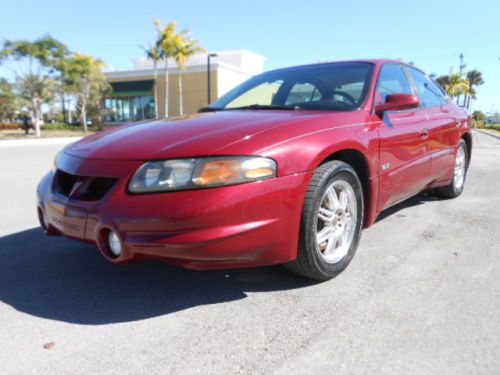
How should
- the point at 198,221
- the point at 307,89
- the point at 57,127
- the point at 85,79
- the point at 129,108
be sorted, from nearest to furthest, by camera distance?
the point at 198,221, the point at 307,89, the point at 85,79, the point at 57,127, the point at 129,108

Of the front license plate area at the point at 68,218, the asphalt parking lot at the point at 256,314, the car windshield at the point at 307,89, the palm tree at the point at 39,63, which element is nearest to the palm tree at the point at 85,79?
the palm tree at the point at 39,63

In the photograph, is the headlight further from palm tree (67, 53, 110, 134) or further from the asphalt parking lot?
palm tree (67, 53, 110, 134)

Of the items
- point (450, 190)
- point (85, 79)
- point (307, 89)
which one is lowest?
point (450, 190)

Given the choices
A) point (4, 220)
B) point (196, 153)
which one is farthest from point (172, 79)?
point (196, 153)

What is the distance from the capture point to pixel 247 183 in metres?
2.03

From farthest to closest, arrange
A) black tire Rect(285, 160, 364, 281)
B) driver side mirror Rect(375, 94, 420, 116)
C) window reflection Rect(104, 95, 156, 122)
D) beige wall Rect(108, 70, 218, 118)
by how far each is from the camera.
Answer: window reflection Rect(104, 95, 156, 122) → beige wall Rect(108, 70, 218, 118) → driver side mirror Rect(375, 94, 420, 116) → black tire Rect(285, 160, 364, 281)

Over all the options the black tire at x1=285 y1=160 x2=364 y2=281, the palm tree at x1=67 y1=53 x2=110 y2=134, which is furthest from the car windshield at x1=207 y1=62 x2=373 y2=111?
the palm tree at x1=67 y1=53 x2=110 y2=134

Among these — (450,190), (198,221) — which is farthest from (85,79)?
(198,221)

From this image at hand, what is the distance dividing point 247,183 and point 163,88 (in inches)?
1381

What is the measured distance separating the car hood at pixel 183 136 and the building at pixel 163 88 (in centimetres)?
2943

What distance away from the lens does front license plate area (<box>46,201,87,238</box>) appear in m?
2.18

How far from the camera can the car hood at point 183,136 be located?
2123mm

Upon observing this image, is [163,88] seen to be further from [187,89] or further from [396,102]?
[396,102]

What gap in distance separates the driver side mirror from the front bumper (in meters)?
1.07
